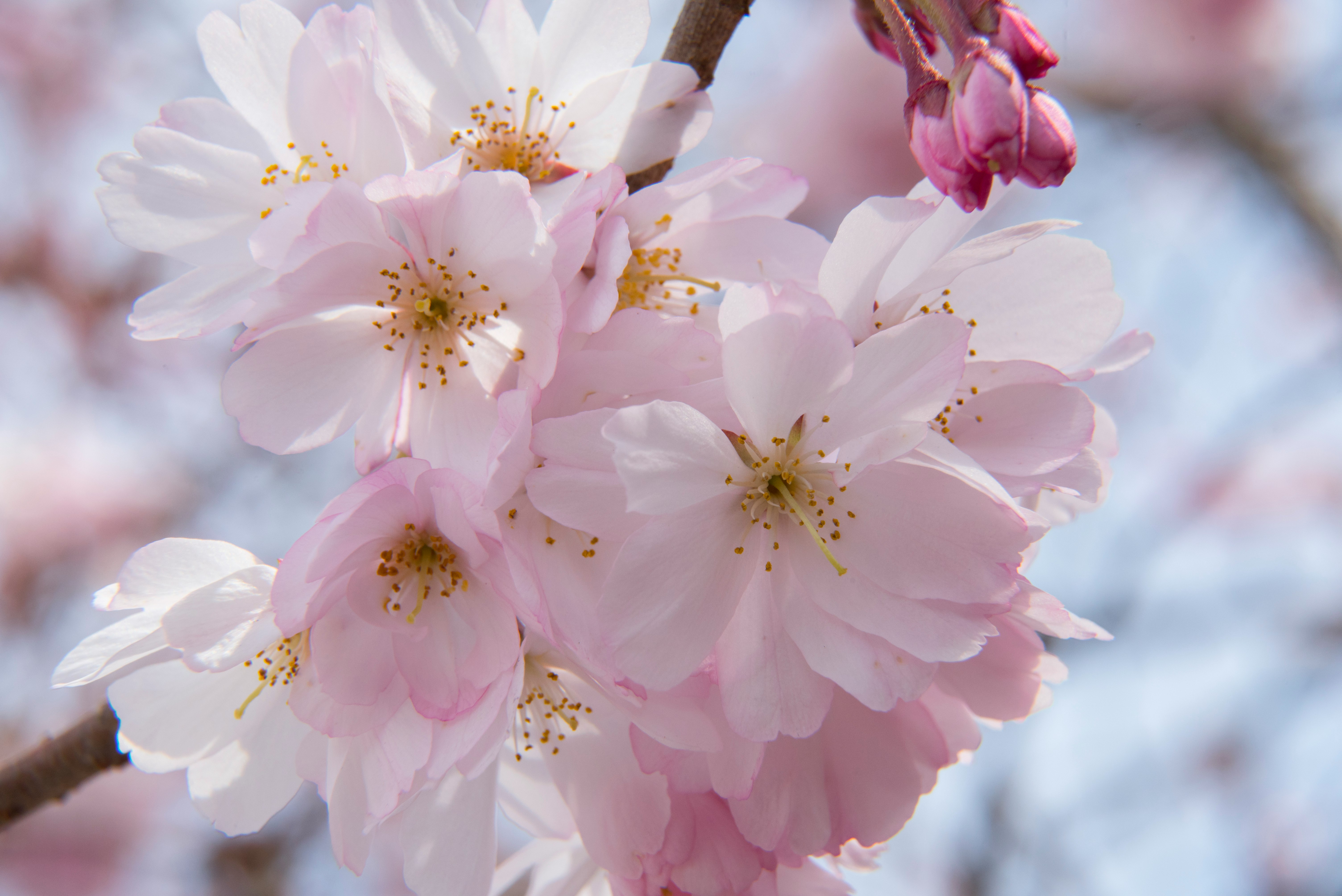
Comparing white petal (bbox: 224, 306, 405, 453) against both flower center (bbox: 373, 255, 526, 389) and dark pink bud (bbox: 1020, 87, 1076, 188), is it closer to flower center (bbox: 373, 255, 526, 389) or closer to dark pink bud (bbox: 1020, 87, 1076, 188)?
flower center (bbox: 373, 255, 526, 389)

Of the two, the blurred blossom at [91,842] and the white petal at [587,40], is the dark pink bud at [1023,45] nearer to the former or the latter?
the white petal at [587,40]

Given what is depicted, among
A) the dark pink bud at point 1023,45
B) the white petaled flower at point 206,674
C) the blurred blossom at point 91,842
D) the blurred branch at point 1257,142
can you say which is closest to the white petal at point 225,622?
the white petaled flower at point 206,674

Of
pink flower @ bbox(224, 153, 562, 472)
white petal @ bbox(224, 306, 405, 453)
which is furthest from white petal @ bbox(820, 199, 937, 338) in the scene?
white petal @ bbox(224, 306, 405, 453)

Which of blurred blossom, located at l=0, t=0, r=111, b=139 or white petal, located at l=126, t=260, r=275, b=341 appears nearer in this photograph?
white petal, located at l=126, t=260, r=275, b=341

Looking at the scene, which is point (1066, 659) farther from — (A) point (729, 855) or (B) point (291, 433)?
(B) point (291, 433)

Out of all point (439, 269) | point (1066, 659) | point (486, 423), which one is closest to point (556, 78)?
point (439, 269)

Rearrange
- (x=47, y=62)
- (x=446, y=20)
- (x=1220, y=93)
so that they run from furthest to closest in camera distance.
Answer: (x=47, y=62)
(x=1220, y=93)
(x=446, y=20)

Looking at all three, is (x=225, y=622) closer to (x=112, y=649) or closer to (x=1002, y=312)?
(x=112, y=649)
